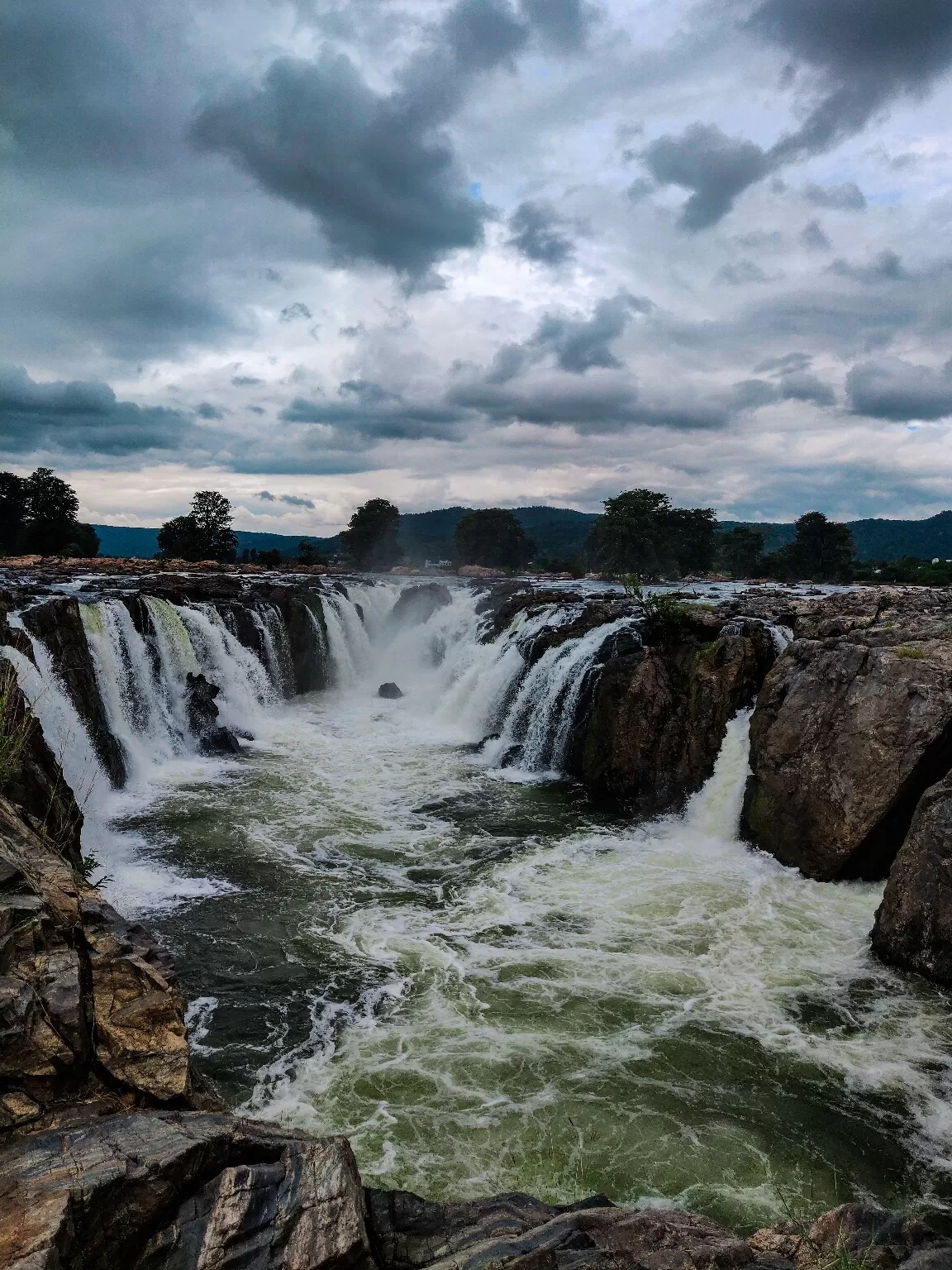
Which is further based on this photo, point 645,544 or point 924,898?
point 645,544

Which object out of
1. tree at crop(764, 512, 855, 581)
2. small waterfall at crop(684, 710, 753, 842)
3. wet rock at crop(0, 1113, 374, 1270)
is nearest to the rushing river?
small waterfall at crop(684, 710, 753, 842)

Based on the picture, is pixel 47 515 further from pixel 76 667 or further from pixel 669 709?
pixel 669 709

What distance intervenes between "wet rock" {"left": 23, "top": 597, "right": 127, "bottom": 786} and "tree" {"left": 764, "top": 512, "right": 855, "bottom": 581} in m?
55.8

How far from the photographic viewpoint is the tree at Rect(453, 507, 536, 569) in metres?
80.5

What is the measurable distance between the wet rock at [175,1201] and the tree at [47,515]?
5956cm

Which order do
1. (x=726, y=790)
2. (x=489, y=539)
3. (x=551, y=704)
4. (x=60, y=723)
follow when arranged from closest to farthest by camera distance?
(x=726, y=790)
(x=60, y=723)
(x=551, y=704)
(x=489, y=539)

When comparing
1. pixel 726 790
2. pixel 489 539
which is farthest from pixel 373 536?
pixel 726 790

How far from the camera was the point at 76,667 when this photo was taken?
58.6 ft

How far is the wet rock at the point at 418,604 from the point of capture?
33.7m

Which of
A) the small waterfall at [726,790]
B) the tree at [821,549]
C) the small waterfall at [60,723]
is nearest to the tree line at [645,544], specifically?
the tree at [821,549]

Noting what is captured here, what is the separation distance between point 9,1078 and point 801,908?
11591mm

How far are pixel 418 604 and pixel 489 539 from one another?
47.6m

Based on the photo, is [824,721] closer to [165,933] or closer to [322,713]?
[165,933]

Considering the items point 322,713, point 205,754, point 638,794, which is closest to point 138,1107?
point 638,794
